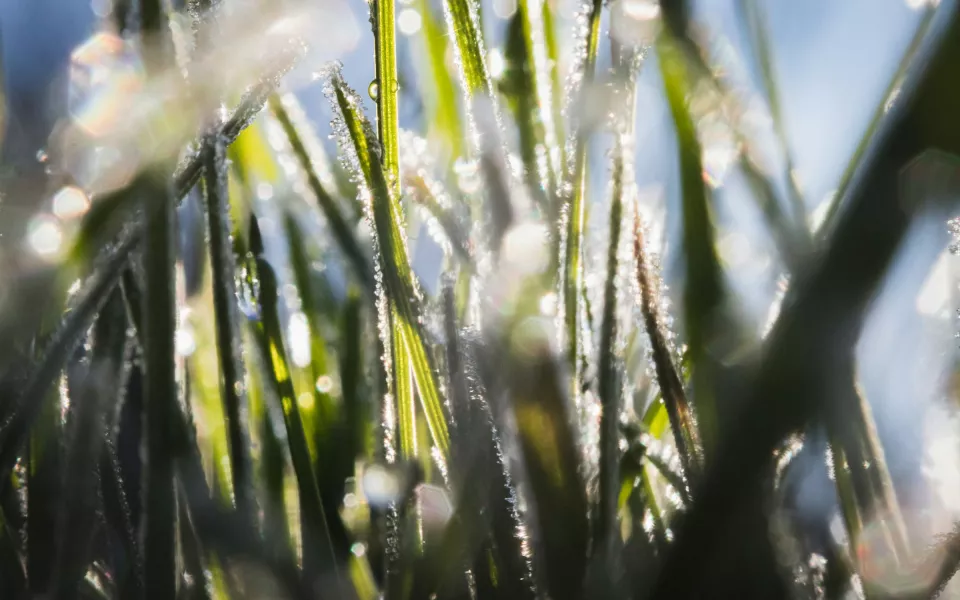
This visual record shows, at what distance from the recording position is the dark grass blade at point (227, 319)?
34 centimetres

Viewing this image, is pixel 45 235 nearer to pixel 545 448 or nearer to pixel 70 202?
pixel 70 202

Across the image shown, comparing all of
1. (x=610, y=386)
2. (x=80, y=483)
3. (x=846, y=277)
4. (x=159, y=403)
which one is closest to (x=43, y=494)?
(x=80, y=483)

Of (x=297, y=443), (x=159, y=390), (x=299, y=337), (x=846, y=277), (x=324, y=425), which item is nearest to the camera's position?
(x=846, y=277)

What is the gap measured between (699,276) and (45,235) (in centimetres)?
38

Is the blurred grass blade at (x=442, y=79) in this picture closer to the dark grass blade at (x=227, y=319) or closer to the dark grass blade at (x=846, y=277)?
the dark grass blade at (x=227, y=319)

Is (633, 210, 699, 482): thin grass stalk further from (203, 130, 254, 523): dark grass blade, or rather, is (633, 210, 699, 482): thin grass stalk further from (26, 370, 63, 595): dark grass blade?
(26, 370, 63, 595): dark grass blade

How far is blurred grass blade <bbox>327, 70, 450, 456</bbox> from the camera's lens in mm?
334

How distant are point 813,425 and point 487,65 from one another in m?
0.27

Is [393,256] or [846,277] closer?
[846,277]

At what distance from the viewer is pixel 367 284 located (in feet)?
1.53

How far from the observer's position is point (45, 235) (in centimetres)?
44

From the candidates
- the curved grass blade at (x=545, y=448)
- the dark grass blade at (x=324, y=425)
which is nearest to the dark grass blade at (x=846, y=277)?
the curved grass blade at (x=545, y=448)

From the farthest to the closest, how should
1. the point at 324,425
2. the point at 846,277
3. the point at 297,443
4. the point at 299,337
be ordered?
1. the point at 299,337
2. the point at 324,425
3. the point at 297,443
4. the point at 846,277

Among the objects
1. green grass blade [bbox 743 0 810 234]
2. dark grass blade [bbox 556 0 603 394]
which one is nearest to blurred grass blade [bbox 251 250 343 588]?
dark grass blade [bbox 556 0 603 394]
